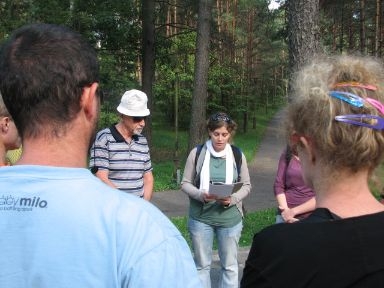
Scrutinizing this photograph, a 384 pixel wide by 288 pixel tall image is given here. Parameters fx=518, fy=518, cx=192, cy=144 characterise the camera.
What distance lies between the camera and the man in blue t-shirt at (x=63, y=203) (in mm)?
1362

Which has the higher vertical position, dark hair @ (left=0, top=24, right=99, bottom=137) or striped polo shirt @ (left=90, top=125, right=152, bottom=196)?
dark hair @ (left=0, top=24, right=99, bottom=137)

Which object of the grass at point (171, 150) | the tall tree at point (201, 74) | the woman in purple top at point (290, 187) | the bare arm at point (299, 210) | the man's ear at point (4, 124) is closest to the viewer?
the man's ear at point (4, 124)

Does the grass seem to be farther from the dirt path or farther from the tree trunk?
the tree trunk

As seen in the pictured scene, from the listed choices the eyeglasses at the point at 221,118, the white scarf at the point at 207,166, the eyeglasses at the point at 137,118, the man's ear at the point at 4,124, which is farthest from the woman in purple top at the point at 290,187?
the man's ear at the point at 4,124

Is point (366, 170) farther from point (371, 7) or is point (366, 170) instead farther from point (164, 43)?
point (371, 7)

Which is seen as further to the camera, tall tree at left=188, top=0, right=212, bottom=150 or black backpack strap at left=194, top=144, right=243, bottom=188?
tall tree at left=188, top=0, right=212, bottom=150

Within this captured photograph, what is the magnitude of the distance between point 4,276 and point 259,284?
0.72m

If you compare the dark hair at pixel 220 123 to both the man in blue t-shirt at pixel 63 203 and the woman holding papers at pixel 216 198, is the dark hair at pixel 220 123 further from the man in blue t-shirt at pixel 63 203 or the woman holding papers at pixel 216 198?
the man in blue t-shirt at pixel 63 203

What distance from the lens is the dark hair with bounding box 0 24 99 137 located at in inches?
56.6

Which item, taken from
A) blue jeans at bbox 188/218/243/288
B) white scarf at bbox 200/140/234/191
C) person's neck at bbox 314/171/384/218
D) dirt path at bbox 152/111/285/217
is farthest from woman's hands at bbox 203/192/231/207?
dirt path at bbox 152/111/285/217

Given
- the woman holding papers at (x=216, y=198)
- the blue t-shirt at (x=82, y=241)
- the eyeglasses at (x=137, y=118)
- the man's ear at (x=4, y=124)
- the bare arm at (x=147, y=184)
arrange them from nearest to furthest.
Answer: the blue t-shirt at (x=82, y=241), the man's ear at (x=4, y=124), the woman holding papers at (x=216, y=198), the eyeglasses at (x=137, y=118), the bare arm at (x=147, y=184)

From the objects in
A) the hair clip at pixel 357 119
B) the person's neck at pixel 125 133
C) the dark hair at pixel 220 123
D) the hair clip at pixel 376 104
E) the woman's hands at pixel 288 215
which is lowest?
the woman's hands at pixel 288 215

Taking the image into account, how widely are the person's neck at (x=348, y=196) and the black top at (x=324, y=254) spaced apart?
0.07 m

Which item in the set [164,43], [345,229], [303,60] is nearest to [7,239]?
[345,229]
